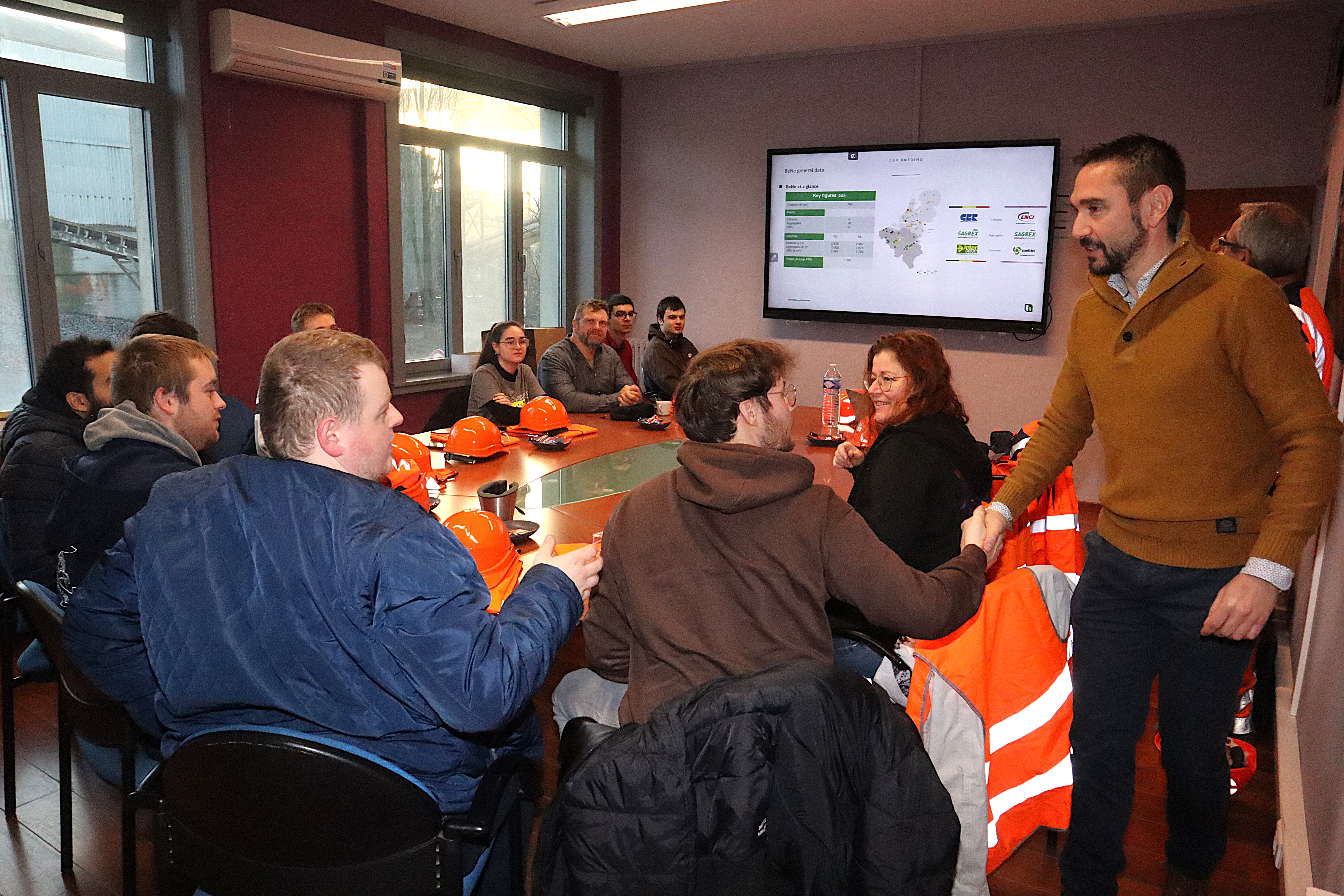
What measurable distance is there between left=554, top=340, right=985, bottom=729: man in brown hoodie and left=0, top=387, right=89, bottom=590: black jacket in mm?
1568

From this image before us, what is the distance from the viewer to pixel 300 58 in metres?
5.01

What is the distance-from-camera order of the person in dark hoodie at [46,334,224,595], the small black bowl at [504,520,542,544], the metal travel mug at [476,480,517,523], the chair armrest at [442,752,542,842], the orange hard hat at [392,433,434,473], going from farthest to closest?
the orange hard hat at [392,433,434,473]
the metal travel mug at [476,480,517,523]
the small black bowl at [504,520,542,544]
the person in dark hoodie at [46,334,224,595]
the chair armrest at [442,752,542,842]

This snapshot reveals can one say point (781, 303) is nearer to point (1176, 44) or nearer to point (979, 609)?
point (1176, 44)

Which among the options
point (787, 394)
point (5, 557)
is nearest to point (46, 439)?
point (5, 557)

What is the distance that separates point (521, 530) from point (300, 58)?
3.79 m

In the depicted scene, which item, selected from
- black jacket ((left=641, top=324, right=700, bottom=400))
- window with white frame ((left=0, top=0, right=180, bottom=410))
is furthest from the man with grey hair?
window with white frame ((left=0, top=0, right=180, bottom=410))

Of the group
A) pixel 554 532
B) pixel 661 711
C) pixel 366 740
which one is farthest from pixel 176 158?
pixel 661 711

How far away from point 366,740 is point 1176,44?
6143 millimetres

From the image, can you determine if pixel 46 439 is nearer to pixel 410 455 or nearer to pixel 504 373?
pixel 410 455

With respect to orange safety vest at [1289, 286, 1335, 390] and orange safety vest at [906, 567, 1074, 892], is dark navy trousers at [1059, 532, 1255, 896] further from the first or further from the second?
orange safety vest at [1289, 286, 1335, 390]

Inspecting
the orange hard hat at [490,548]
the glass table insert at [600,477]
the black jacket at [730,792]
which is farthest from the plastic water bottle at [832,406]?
the black jacket at [730,792]

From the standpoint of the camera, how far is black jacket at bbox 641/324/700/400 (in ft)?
19.3

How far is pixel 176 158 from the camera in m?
4.96

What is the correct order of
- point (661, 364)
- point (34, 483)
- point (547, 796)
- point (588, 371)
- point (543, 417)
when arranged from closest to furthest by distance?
point (34, 483) < point (547, 796) < point (543, 417) < point (588, 371) < point (661, 364)
